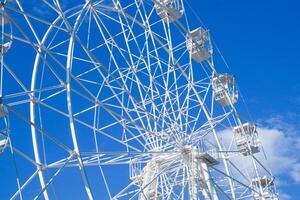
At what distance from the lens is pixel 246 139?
2580 centimetres

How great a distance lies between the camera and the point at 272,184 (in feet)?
90.9

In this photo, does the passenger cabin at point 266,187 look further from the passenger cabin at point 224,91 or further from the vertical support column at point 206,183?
the vertical support column at point 206,183

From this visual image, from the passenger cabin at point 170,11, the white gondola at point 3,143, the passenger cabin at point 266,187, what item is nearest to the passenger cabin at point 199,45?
the passenger cabin at point 170,11

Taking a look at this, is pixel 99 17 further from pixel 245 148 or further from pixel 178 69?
pixel 245 148

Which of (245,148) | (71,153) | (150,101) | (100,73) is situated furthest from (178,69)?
(71,153)

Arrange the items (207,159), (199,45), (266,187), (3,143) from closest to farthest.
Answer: (3,143) → (207,159) → (199,45) → (266,187)

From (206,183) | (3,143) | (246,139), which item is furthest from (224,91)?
(3,143)

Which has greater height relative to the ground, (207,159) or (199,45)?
(199,45)

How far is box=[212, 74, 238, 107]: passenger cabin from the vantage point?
81.1 feet

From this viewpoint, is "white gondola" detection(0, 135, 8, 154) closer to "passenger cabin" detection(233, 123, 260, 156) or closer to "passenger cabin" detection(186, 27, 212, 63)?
"passenger cabin" detection(186, 27, 212, 63)

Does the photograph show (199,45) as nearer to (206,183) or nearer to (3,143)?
(206,183)

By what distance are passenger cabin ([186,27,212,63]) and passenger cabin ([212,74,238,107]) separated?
1680 mm

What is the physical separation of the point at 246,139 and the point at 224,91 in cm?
264

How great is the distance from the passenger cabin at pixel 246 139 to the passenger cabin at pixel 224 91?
4.46ft
